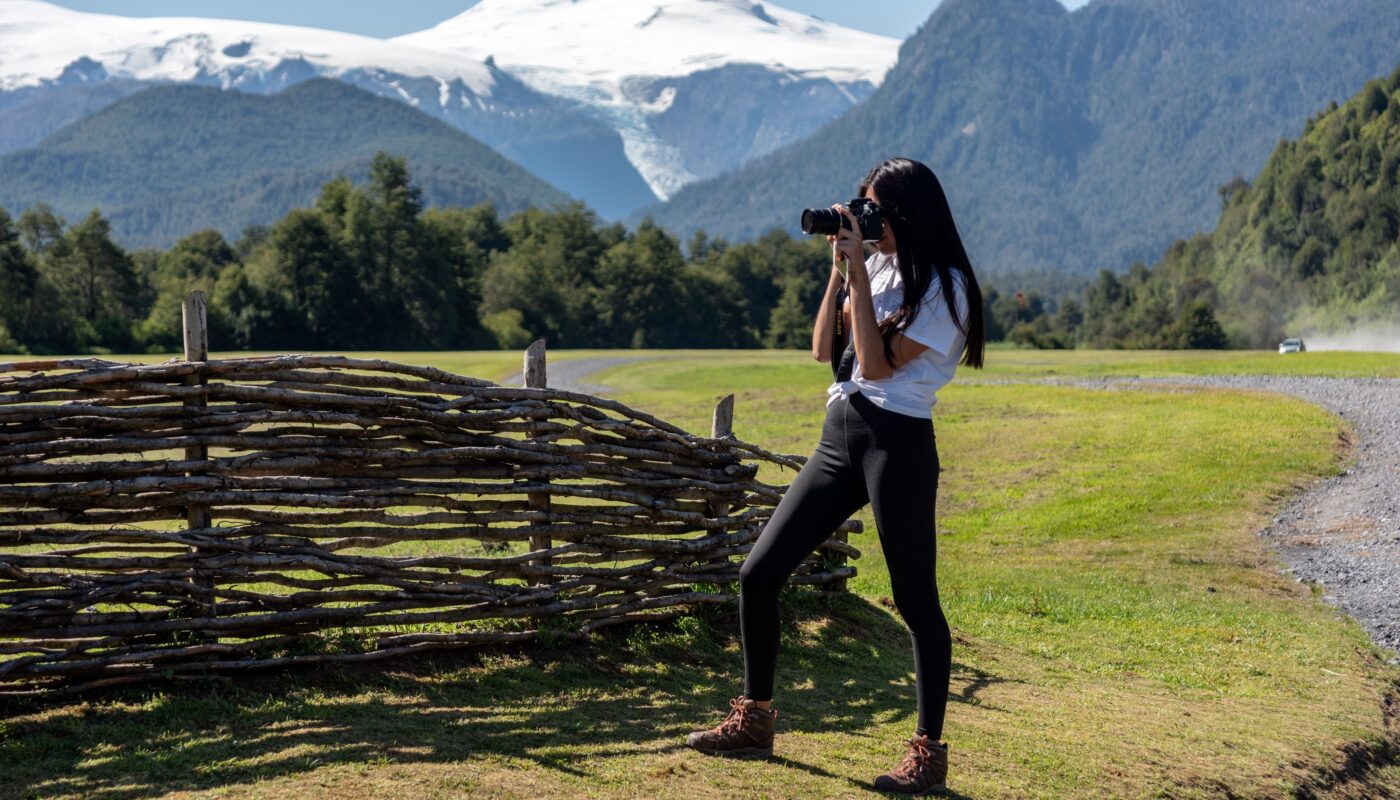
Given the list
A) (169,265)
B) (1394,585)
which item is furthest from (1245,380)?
(169,265)

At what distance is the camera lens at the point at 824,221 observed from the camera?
4.98 m

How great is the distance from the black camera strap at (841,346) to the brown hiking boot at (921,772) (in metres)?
1.54

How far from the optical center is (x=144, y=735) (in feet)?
18.2

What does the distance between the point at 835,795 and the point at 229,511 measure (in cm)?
345

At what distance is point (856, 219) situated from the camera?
5078mm

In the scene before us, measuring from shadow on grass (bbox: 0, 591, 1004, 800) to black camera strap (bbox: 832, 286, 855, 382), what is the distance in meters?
1.74

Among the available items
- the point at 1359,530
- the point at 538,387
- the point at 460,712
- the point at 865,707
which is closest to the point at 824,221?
the point at 460,712

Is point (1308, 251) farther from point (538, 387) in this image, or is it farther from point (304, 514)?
point (304, 514)

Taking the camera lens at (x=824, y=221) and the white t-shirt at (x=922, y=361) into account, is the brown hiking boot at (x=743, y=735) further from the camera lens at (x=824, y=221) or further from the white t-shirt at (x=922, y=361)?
the camera lens at (x=824, y=221)

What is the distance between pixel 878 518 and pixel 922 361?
0.64 meters

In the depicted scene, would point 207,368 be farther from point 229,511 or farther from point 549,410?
point 549,410

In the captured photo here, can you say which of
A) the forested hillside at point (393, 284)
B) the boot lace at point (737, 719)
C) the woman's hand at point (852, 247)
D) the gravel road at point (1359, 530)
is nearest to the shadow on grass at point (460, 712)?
the boot lace at point (737, 719)

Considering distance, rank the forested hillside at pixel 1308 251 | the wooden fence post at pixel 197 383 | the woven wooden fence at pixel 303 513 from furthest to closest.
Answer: the forested hillside at pixel 1308 251
the wooden fence post at pixel 197 383
the woven wooden fence at pixel 303 513

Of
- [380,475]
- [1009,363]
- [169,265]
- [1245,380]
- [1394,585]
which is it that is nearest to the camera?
[380,475]
